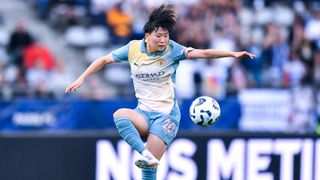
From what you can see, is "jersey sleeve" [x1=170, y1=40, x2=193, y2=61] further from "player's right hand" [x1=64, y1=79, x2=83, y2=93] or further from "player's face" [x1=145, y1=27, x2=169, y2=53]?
"player's right hand" [x1=64, y1=79, x2=83, y2=93]

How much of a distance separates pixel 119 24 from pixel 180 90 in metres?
2.30

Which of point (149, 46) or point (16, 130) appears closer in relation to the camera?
point (149, 46)

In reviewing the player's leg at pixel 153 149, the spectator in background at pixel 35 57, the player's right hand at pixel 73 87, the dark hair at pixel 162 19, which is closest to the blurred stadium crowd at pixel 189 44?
the spectator in background at pixel 35 57

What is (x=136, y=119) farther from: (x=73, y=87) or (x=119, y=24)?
(x=119, y=24)

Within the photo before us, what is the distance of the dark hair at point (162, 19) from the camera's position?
1155 cm

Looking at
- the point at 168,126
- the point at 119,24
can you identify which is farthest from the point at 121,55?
the point at 119,24

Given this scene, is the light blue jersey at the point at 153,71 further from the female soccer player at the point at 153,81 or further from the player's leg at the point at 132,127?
the player's leg at the point at 132,127

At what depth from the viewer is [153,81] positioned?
467 inches

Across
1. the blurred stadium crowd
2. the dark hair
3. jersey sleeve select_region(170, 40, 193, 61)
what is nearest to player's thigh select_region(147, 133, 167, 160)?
jersey sleeve select_region(170, 40, 193, 61)

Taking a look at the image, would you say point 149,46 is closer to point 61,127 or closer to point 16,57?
point 61,127

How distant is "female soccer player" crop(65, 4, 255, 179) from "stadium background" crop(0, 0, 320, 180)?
2.63 metres

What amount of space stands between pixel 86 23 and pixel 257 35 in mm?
3716

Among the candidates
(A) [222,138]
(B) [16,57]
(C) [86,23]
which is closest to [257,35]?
(C) [86,23]

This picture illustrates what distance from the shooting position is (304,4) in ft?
79.2
